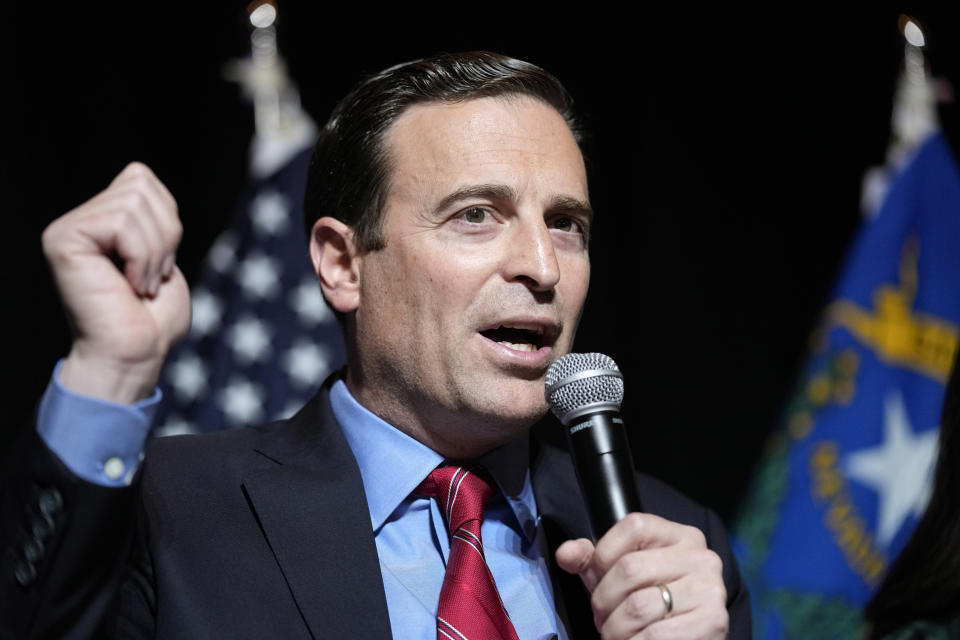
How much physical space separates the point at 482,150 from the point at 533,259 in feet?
0.72

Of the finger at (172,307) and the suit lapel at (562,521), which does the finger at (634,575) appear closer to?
the suit lapel at (562,521)

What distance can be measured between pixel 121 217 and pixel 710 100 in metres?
2.42

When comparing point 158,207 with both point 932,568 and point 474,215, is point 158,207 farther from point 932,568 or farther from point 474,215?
point 932,568

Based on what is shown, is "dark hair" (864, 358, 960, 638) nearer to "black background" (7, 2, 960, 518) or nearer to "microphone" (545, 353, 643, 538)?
"microphone" (545, 353, 643, 538)

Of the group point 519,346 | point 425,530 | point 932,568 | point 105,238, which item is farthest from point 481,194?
point 932,568

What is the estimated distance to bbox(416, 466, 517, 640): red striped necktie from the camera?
1453mm

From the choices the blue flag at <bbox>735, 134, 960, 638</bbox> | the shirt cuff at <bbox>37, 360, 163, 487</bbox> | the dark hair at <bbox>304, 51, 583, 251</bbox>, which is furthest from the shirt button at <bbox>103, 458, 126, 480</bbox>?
the blue flag at <bbox>735, 134, 960, 638</bbox>

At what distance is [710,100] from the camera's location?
3.28m

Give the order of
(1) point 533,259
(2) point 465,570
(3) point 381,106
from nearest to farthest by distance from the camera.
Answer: (2) point 465,570 → (1) point 533,259 → (3) point 381,106

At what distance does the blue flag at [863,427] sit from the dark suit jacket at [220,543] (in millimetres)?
1073

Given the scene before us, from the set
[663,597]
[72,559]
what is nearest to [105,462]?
[72,559]

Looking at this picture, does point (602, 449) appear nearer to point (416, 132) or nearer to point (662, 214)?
point (416, 132)

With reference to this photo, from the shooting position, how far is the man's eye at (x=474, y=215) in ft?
5.61

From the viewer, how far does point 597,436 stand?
126 centimetres
